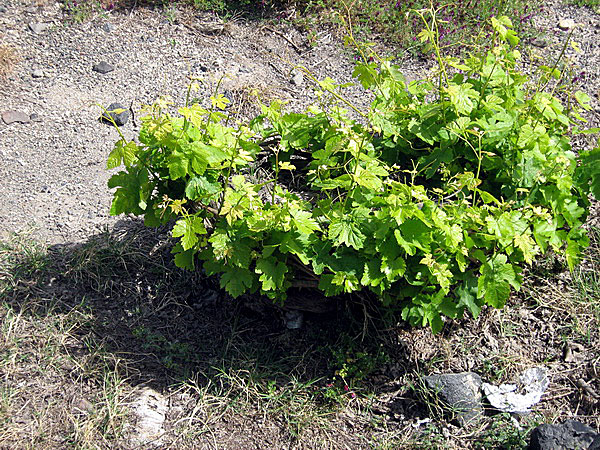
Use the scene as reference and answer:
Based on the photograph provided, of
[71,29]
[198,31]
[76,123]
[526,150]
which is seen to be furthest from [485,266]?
[71,29]

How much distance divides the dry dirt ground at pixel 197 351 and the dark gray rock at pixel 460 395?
6cm

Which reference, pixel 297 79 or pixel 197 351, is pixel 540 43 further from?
pixel 197 351

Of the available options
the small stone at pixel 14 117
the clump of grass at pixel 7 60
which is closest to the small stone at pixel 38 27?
the clump of grass at pixel 7 60

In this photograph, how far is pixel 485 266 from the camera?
2564mm

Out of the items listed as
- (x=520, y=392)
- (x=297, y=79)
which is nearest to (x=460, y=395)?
(x=520, y=392)

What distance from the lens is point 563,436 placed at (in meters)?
2.61

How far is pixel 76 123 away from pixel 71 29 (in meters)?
1.18

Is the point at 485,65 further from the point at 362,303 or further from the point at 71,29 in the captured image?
the point at 71,29

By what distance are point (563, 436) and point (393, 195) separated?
1269mm

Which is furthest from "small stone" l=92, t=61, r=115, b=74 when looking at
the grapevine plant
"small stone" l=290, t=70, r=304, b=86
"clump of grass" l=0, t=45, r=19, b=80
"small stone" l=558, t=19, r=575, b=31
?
"small stone" l=558, t=19, r=575, b=31

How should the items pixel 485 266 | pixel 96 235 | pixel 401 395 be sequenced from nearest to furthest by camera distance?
1. pixel 485 266
2. pixel 401 395
3. pixel 96 235

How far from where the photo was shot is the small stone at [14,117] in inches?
174

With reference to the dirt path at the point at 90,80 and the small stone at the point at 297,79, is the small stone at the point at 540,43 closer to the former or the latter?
the dirt path at the point at 90,80

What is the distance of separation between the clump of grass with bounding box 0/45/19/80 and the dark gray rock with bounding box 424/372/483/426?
3886mm
